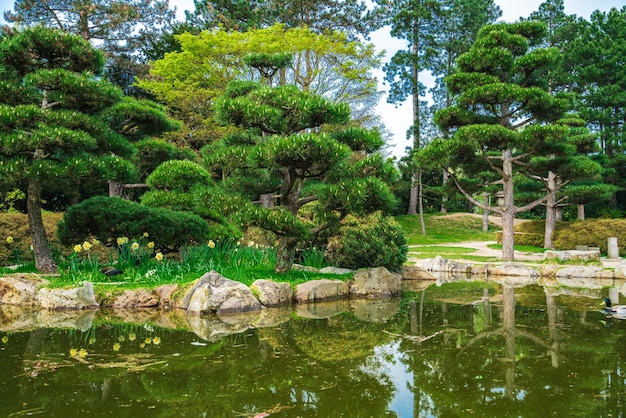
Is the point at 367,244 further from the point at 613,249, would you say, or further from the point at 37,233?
the point at 613,249

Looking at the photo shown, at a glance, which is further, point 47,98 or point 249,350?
point 47,98

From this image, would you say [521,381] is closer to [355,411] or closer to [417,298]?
[355,411]

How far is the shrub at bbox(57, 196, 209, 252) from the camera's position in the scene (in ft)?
25.6

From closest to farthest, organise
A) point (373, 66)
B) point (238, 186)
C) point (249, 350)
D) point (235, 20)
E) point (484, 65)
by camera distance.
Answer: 1. point (249, 350)
2. point (238, 186)
3. point (484, 65)
4. point (373, 66)
5. point (235, 20)

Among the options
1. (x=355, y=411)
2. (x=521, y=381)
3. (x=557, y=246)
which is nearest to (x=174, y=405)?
(x=355, y=411)

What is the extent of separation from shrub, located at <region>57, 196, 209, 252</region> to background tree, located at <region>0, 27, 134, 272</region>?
0.49 metres

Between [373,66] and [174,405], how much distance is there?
17560 millimetres

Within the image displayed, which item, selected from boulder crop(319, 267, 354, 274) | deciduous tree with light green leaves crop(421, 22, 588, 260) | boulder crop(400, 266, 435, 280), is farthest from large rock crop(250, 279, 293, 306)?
deciduous tree with light green leaves crop(421, 22, 588, 260)

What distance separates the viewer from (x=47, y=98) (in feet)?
25.1

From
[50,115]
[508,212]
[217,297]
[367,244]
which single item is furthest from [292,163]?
[508,212]

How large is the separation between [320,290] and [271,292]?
88 centimetres

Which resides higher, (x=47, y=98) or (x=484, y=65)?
(x=484, y=65)

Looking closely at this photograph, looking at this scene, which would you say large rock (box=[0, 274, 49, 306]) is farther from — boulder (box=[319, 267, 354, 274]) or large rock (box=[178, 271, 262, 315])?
boulder (box=[319, 267, 354, 274])

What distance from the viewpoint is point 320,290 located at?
724 centimetres
